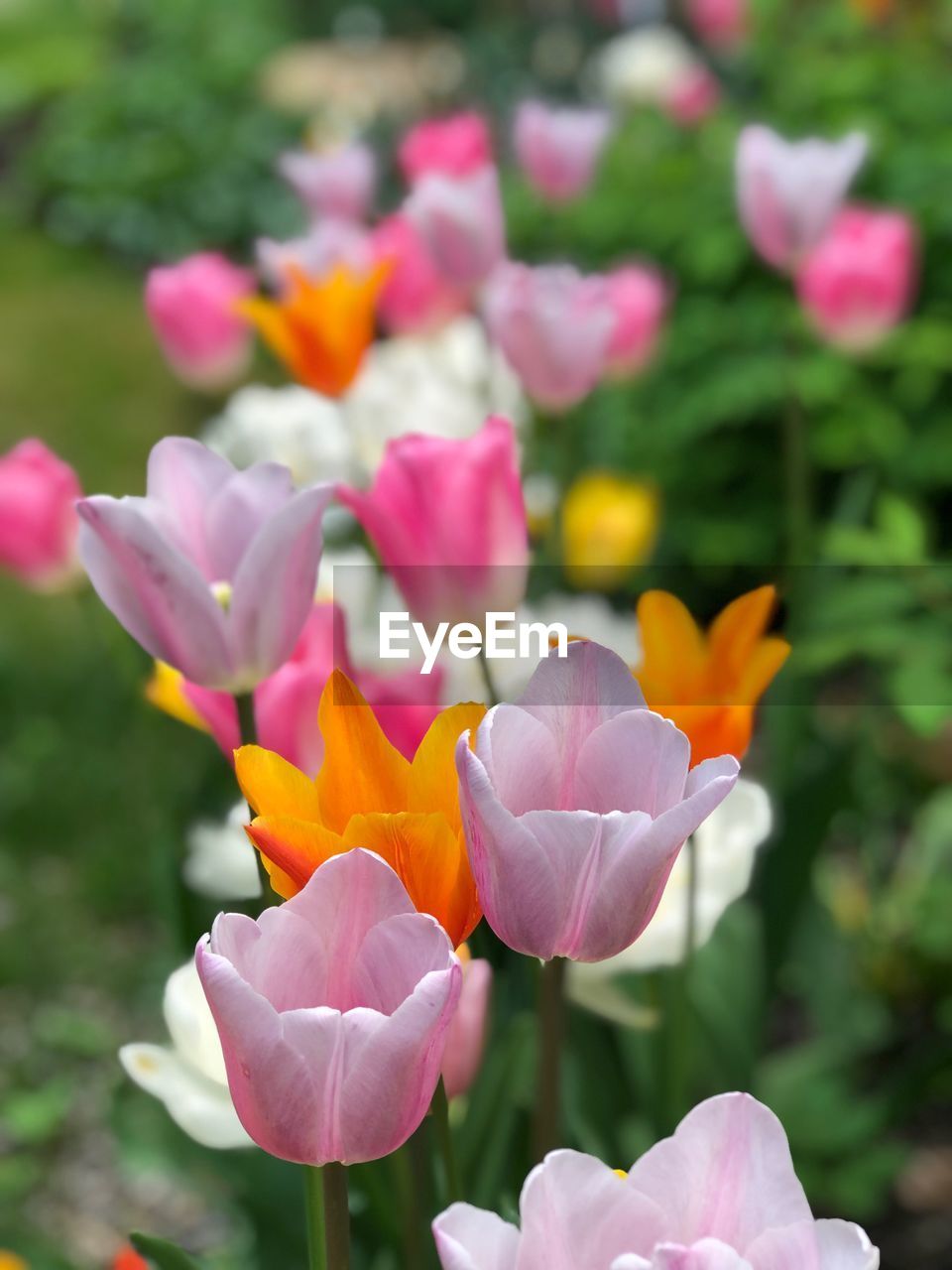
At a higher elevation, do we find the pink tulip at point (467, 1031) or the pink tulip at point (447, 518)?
the pink tulip at point (447, 518)

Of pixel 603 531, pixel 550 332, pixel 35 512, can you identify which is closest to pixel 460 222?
pixel 550 332

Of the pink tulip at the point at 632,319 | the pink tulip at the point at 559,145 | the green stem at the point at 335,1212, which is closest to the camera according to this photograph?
the green stem at the point at 335,1212

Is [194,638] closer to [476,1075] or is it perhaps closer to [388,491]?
[388,491]

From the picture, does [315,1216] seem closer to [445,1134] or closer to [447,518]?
[445,1134]

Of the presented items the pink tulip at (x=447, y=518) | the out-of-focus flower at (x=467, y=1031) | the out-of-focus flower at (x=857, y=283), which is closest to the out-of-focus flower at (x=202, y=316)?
the out-of-focus flower at (x=857, y=283)

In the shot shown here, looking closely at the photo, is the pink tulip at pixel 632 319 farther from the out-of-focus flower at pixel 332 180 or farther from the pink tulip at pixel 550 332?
the pink tulip at pixel 550 332

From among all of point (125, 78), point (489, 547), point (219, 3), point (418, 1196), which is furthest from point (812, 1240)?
point (219, 3)

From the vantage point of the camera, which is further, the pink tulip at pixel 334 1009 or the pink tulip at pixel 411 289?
the pink tulip at pixel 411 289
